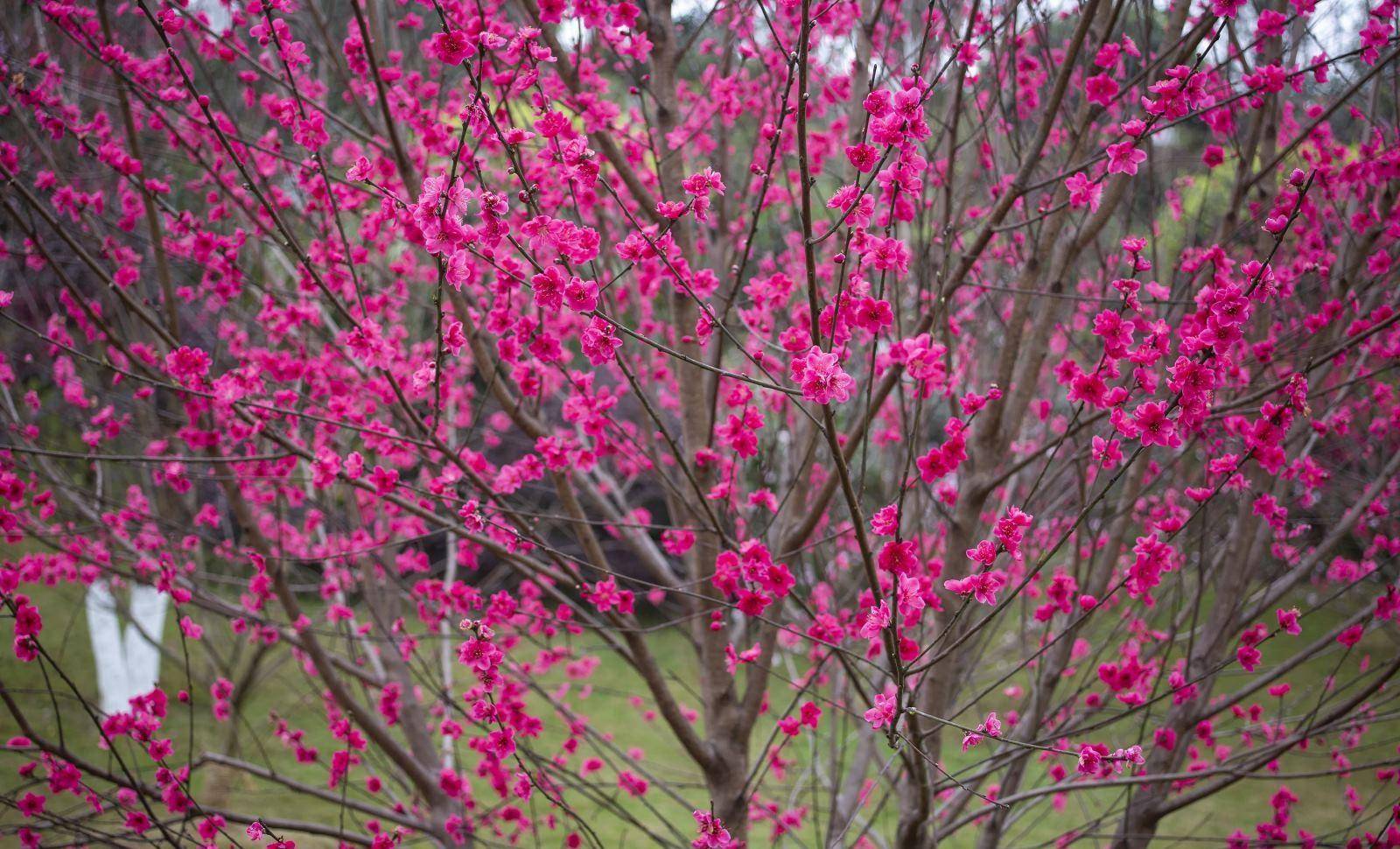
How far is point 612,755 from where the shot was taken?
7.87m

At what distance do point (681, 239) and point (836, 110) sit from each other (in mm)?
3377

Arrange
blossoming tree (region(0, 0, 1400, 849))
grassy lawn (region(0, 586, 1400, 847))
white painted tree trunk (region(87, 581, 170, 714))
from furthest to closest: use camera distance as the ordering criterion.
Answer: white painted tree trunk (region(87, 581, 170, 714)) < grassy lawn (region(0, 586, 1400, 847)) < blossoming tree (region(0, 0, 1400, 849))

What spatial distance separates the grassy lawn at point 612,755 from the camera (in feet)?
21.1

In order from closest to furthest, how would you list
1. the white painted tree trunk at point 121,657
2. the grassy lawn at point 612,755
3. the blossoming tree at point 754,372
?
the blossoming tree at point 754,372, the grassy lawn at point 612,755, the white painted tree trunk at point 121,657

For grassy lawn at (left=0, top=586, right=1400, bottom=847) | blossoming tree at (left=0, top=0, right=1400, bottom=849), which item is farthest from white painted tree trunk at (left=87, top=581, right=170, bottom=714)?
blossoming tree at (left=0, top=0, right=1400, bottom=849)

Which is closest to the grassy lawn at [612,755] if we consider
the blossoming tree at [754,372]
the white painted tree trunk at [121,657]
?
the white painted tree trunk at [121,657]

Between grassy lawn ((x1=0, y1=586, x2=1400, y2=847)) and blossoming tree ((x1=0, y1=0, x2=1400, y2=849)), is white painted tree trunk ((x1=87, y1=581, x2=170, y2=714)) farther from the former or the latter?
blossoming tree ((x1=0, y1=0, x2=1400, y2=849))

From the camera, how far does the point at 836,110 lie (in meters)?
6.11

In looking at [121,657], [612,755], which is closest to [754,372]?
[612,755]

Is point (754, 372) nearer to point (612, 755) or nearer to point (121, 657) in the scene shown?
point (612, 755)

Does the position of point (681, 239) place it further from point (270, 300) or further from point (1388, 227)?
Answer: point (1388, 227)

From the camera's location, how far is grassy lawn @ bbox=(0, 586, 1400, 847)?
643 cm

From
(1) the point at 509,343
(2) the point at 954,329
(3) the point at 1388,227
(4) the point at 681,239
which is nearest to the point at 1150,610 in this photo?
(2) the point at 954,329

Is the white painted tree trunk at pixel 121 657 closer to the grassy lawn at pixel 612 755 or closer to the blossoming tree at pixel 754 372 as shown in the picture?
the grassy lawn at pixel 612 755
